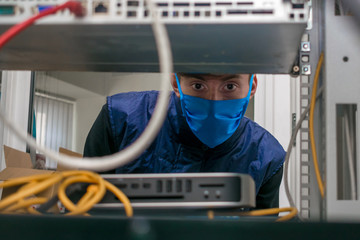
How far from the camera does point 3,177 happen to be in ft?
3.47

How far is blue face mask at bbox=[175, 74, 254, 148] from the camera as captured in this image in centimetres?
94

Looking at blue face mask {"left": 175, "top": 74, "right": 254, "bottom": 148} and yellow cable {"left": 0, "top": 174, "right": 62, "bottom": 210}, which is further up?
blue face mask {"left": 175, "top": 74, "right": 254, "bottom": 148}

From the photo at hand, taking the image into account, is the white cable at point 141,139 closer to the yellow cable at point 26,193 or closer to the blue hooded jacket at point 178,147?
the yellow cable at point 26,193

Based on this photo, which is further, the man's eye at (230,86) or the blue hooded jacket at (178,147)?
the blue hooded jacket at (178,147)

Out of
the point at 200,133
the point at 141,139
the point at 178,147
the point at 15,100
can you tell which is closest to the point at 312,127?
the point at 141,139

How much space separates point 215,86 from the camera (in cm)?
96

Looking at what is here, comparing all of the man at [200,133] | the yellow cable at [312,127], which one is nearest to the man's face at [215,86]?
the man at [200,133]

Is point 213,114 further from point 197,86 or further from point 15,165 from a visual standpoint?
point 15,165

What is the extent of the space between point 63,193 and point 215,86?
60cm

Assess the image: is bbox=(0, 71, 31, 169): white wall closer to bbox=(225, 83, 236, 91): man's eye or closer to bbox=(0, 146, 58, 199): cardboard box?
bbox=(0, 146, 58, 199): cardboard box

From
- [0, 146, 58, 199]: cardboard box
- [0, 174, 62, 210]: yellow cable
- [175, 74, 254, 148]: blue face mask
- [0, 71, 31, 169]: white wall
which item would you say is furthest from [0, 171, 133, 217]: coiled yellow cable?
[0, 71, 31, 169]: white wall

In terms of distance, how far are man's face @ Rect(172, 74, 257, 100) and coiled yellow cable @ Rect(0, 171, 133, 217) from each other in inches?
20.9

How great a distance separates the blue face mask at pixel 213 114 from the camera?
3.10 feet

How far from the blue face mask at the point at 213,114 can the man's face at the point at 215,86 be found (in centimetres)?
2
